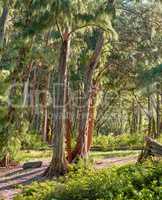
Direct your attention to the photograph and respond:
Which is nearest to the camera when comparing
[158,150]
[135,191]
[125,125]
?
[135,191]

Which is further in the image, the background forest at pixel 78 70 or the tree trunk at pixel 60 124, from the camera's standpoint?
the tree trunk at pixel 60 124

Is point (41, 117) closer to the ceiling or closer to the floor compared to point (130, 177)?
closer to the ceiling

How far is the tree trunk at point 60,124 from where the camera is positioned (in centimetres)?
1834

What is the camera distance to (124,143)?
34.2m

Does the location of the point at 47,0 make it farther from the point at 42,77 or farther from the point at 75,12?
the point at 42,77

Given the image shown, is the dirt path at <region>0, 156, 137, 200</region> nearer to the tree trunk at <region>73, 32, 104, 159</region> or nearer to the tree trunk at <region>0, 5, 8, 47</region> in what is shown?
the tree trunk at <region>73, 32, 104, 159</region>

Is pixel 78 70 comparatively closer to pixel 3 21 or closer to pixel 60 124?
pixel 3 21

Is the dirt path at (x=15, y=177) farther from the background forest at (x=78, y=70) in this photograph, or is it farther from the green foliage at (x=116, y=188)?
the green foliage at (x=116, y=188)

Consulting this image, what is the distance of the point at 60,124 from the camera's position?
61.4ft

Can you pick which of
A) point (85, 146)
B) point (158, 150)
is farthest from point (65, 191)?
point (85, 146)

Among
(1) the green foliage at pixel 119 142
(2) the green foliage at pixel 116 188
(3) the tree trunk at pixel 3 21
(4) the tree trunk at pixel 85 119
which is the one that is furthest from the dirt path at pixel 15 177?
(1) the green foliage at pixel 119 142

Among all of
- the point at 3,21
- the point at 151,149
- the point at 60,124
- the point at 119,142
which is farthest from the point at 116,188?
the point at 119,142

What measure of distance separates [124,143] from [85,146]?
1368 centimetres

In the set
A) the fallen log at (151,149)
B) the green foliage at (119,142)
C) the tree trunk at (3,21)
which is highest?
the tree trunk at (3,21)
